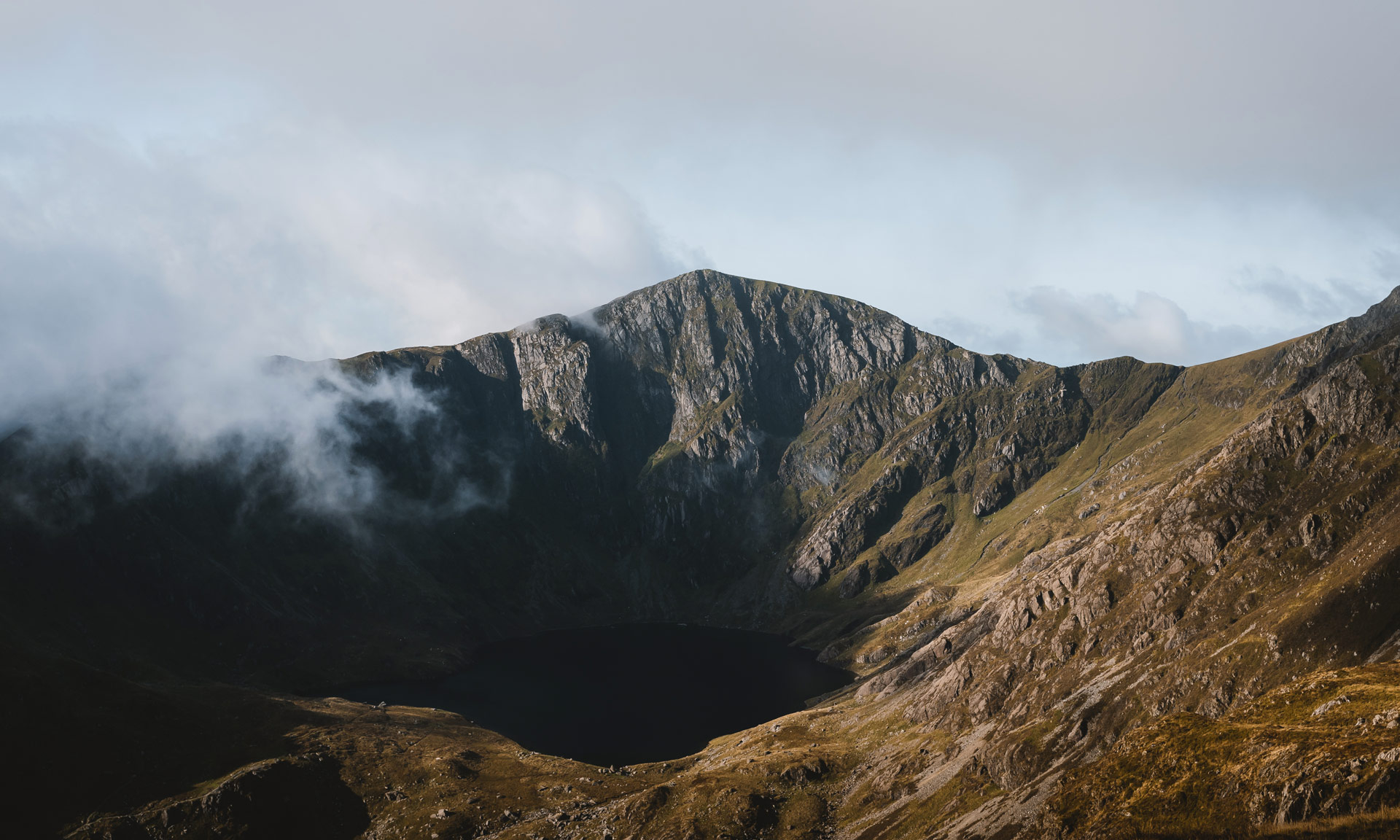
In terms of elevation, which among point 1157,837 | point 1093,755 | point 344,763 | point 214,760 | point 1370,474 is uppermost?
point 214,760

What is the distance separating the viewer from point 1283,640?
322 ft

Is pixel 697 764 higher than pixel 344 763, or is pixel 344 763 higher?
pixel 344 763

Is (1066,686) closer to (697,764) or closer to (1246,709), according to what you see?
(1246,709)

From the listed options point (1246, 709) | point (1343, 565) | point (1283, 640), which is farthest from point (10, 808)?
point (1343, 565)

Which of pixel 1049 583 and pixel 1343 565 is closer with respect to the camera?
pixel 1343 565

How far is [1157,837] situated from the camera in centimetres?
5906

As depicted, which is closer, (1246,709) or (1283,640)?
(1246,709)

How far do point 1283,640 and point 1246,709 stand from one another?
26.6m

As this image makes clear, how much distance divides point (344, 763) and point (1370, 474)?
183388mm

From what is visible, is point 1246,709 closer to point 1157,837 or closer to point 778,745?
point 1157,837

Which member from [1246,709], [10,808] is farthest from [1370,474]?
[10,808]

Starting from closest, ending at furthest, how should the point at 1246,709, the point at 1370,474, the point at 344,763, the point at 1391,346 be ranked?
the point at 1246,709 → the point at 1370,474 → the point at 344,763 → the point at 1391,346

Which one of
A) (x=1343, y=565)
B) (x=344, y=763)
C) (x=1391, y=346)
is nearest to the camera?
(x=1343, y=565)

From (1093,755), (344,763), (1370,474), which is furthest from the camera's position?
(344,763)
